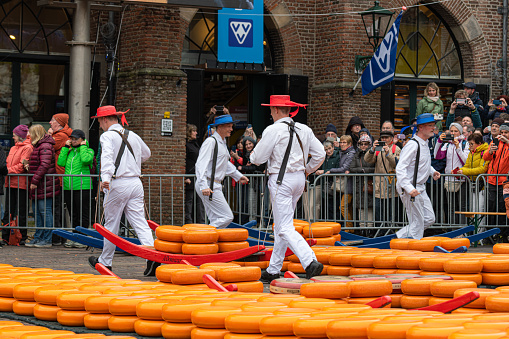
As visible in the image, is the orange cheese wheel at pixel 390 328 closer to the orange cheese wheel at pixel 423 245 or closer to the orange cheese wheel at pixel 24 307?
the orange cheese wheel at pixel 24 307

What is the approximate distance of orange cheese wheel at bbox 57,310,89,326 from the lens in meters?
6.56

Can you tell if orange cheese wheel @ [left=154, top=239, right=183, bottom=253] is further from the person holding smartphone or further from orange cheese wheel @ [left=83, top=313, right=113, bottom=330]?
the person holding smartphone

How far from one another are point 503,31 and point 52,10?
11.6 metres

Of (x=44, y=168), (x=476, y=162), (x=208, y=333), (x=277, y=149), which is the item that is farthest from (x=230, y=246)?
(x=476, y=162)

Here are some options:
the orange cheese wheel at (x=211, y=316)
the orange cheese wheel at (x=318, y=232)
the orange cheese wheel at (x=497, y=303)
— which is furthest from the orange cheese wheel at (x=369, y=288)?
the orange cheese wheel at (x=318, y=232)

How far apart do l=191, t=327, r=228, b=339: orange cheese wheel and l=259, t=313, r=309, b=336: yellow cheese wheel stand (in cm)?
41

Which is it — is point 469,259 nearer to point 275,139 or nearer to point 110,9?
point 275,139

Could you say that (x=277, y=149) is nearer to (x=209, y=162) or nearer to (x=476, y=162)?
(x=209, y=162)

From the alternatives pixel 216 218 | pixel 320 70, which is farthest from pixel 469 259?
pixel 320 70

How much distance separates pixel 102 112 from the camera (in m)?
10.2

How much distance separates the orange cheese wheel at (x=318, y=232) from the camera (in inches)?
421

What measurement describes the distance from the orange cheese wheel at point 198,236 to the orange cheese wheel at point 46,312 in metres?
2.88

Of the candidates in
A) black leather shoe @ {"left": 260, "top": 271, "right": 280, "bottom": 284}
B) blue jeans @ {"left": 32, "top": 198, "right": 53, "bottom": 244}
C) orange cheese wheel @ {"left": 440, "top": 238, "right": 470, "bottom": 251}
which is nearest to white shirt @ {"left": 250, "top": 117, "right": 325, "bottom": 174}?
black leather shoe @ {"left": 260, "top": 271, "right": 280, "bottom": 284}

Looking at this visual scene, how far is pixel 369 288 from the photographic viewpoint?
6691 millimetres
